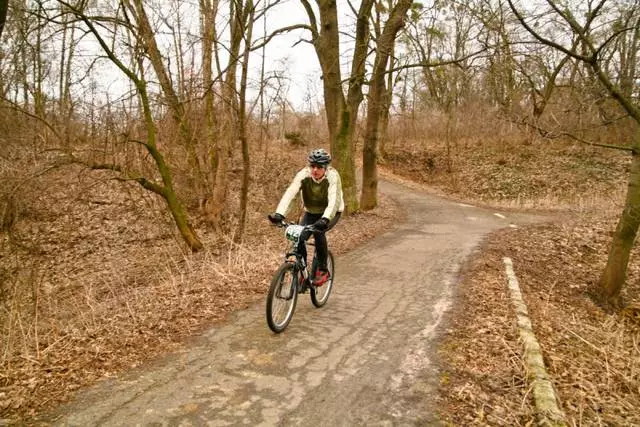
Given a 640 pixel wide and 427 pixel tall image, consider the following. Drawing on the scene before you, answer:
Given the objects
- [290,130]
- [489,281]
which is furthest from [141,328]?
[290,130]

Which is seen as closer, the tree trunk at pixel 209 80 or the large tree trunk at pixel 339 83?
the tree trunk at pixel 209 80

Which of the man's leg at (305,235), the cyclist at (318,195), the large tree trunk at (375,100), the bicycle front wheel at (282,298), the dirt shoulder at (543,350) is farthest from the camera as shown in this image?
the large tree trunk at (375,100)

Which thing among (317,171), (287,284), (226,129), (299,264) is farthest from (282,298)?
(226,129)

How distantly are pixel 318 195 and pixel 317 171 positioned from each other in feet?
1.05

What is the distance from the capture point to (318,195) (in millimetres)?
5691

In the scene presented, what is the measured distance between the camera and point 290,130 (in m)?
32.8

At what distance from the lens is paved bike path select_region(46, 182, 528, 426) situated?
3.71 meters

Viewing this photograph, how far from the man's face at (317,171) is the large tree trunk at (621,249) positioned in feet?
24.0

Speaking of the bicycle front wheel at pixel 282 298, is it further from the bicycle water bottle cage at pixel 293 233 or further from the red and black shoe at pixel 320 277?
the red and black shoe at pixel 320 277

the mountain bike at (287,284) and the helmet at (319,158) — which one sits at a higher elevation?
the helmet at (319,158)

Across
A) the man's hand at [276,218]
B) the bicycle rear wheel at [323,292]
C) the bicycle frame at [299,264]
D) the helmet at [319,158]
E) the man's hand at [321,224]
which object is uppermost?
the helmet at [319,158]

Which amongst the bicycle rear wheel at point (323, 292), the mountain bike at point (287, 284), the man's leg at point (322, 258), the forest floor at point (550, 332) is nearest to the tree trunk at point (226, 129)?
the bicycle rear wheel at point (323, 292)

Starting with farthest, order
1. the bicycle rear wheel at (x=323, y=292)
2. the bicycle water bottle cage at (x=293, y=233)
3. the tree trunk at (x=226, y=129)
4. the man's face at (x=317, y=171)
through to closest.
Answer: the tree trunk at (x=226, y=129), the bicycle rear wheel at (x=323, y=292), the man's face at (x=317, y=171), the bicycle water bottle cage at (x=293, y=233)

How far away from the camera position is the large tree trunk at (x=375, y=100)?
43.4 ft
